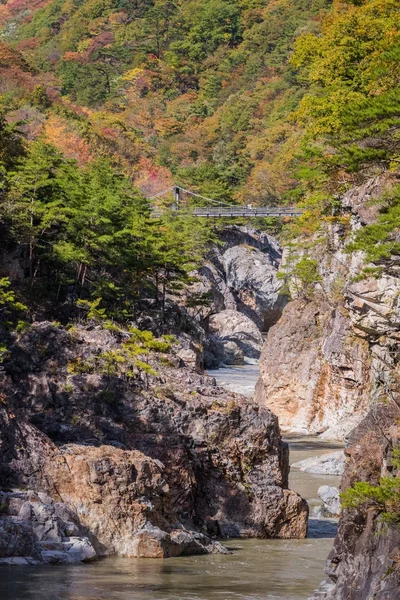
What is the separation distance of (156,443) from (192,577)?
134 inches

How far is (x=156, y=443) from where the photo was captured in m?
16.7

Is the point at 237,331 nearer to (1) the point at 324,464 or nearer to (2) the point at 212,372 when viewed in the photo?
(2) the point at 212,372

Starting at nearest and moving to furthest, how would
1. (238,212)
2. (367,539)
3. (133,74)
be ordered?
(367,539), (238,212), (133,74)

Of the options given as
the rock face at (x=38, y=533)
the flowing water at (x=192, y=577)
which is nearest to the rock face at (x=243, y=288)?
the flowing water at (x=192, y=577)

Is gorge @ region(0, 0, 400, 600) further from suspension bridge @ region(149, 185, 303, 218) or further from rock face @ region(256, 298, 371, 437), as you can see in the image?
suspension bridge @ region(149, 185, 303, 218)

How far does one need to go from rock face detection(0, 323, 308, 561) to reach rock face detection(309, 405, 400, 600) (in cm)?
392

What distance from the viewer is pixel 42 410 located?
1709 centimetres

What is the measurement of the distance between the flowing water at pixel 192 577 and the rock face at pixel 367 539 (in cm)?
198

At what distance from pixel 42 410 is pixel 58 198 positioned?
1482cm

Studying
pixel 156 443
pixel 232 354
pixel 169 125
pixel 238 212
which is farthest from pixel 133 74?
pixel 156 443

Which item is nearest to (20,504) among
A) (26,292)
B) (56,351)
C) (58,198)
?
(56,351)

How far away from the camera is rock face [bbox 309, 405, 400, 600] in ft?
33.2

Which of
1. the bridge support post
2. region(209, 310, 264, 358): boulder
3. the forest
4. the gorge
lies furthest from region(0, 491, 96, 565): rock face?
the bridge support post

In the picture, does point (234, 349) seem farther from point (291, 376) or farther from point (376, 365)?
point (376, 365)
